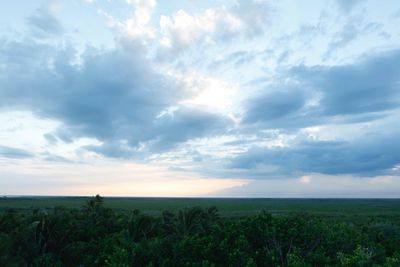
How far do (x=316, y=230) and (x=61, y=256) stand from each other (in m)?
10.9

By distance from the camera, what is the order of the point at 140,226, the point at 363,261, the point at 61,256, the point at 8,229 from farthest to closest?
the point at 140,226, the point at 8,229, the point at 61,256, the point at 363,261

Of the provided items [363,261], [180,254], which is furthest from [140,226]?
[363,261]

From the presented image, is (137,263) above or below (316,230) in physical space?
below

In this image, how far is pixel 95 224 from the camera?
25547 millimetres

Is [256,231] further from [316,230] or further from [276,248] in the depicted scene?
[316,230]

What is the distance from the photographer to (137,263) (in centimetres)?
1405

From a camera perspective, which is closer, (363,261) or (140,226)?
(363,261)

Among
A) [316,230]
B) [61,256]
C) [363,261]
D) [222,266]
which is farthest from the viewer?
[61,256]

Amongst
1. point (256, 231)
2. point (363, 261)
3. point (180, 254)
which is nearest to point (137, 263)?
point (180, 254)

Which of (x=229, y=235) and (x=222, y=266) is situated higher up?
(x=229, y=235)

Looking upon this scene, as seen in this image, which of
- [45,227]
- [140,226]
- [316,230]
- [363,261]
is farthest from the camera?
[140,226]

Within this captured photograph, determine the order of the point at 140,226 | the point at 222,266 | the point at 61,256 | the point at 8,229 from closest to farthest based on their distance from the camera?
the point at 222,266, the point at 61,256, the point at 8,229, the point at 140,226

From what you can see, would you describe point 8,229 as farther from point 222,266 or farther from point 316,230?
point 316,230

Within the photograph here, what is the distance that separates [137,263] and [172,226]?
37.2 feet
